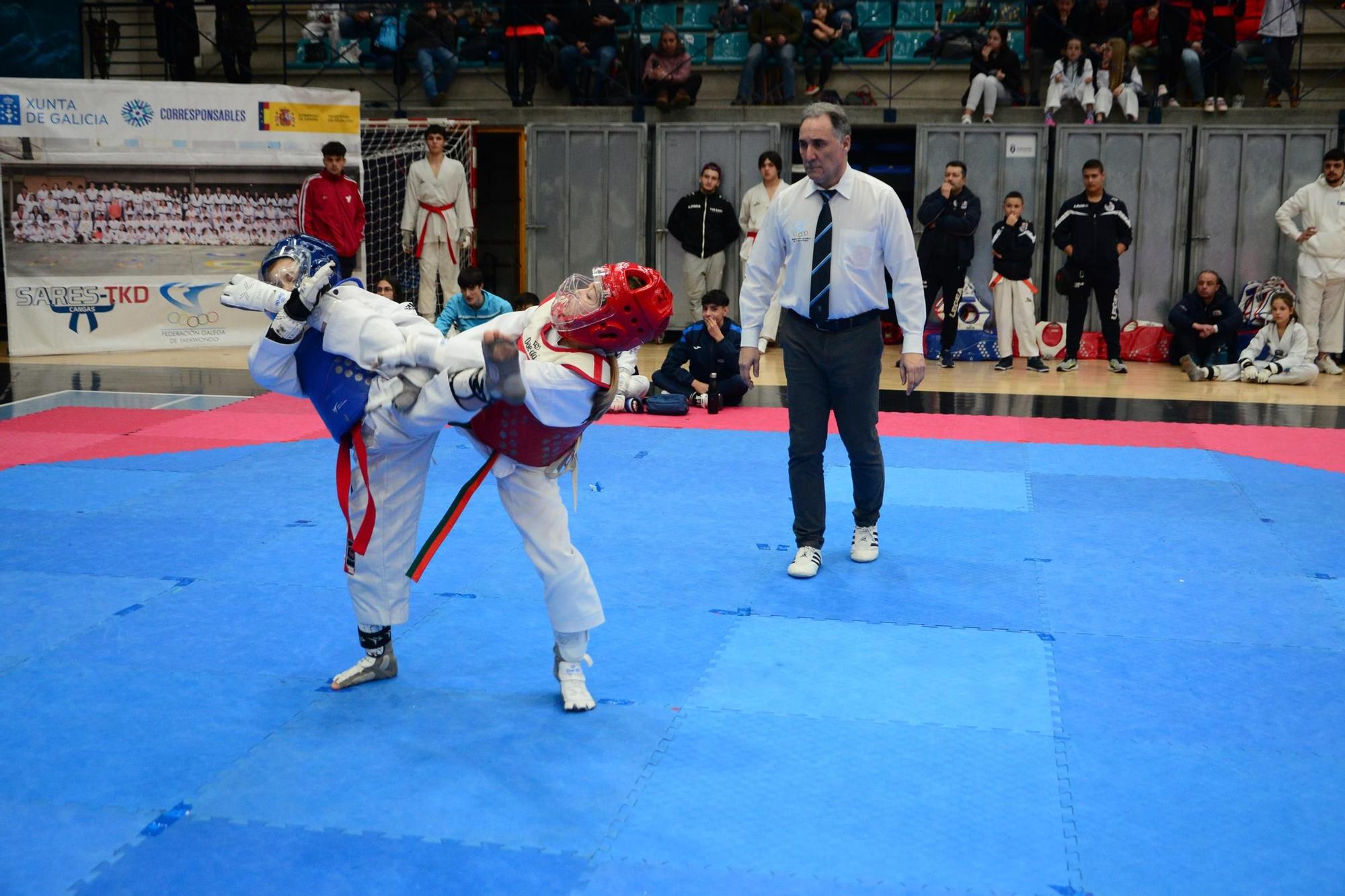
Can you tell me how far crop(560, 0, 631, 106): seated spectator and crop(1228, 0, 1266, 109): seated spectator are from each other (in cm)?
703

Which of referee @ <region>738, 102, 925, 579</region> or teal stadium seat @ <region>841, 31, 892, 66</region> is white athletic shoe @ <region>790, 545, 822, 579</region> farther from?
teal stadium seat @ <region>841, 31, 892, 66</region>

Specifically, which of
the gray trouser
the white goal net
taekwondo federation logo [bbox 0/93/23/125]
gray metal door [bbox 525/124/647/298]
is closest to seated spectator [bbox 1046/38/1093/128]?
gray metal door [bbox 525/124/647/298]

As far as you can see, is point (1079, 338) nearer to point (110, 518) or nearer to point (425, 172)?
point (425, 172)

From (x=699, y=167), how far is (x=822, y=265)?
927 cm

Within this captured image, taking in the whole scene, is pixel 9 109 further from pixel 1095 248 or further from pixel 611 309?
pixel 611 309

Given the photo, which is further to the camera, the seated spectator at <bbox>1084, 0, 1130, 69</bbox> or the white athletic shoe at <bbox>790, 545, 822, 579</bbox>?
the seated spectator at <bbox>1084, 0, 1130, 69</bbox>

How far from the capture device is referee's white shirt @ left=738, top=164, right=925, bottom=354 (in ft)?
17.9

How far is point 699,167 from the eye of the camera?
567 inches

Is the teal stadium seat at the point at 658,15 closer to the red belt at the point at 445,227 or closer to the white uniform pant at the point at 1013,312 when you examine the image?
the red belt at the point at 445,227

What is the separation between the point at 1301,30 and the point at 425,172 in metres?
9.69

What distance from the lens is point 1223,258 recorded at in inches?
535

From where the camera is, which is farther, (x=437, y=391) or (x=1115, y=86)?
(x=1115, y=86)

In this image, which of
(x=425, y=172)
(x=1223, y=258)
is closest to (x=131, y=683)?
(x=425, y=172)

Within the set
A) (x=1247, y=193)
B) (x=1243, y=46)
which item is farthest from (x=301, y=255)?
(x=1243, y=46)
